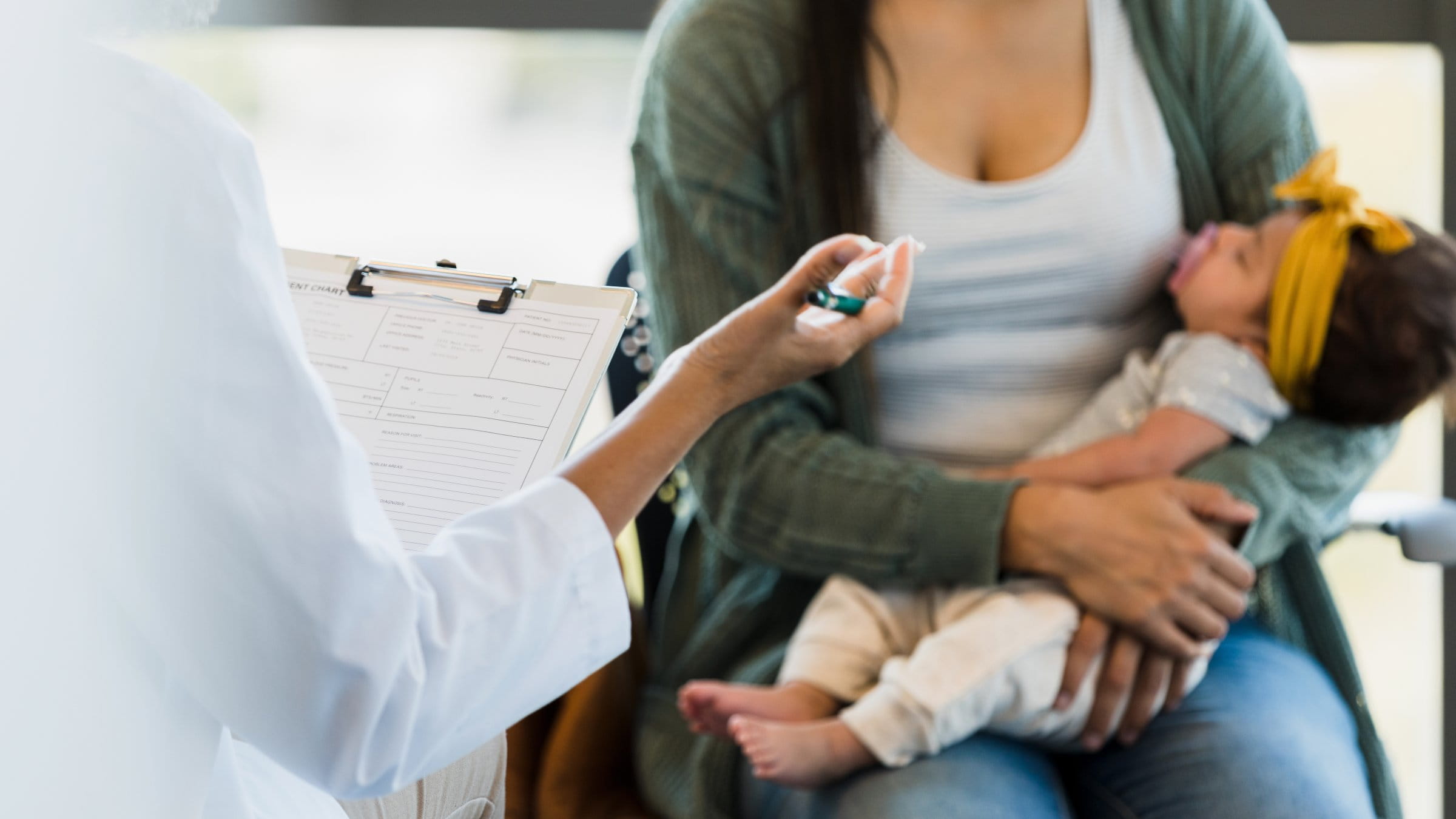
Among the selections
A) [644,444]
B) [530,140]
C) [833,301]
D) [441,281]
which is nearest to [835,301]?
[833,301]

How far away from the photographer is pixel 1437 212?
5.47 feet

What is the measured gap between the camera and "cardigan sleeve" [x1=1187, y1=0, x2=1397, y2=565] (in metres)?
1.18

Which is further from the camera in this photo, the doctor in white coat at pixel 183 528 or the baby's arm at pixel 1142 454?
the baby's arm at pixel 1142 454

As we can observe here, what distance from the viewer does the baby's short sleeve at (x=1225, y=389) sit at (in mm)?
1204

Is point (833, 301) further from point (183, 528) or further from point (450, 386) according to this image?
point (183, 528)

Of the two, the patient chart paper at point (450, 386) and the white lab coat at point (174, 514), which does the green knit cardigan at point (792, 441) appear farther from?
the white lab coat at point (174, 514)

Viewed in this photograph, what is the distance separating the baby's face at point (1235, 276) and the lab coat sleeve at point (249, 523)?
0.88 m

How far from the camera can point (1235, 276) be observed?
1.22 meters

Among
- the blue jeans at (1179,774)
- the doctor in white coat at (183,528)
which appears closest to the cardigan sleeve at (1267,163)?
the blue jeans at (1179,774)

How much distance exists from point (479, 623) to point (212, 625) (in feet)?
0.43

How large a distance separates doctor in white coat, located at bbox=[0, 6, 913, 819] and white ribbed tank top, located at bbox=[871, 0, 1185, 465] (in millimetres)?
665

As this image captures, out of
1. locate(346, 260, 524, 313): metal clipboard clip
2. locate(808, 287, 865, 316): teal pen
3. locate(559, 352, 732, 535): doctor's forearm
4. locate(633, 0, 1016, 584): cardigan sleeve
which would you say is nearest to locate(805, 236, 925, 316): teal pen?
locate(808, 287, 865, 316): teal pen

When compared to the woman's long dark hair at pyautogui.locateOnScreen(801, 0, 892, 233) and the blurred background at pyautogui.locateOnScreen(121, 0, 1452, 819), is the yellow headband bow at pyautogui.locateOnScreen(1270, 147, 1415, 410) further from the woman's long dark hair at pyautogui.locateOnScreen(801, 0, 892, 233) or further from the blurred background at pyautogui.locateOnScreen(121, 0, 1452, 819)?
the blurred background at pyautogui.locateOnScreen(121, 0, 1452, 819)

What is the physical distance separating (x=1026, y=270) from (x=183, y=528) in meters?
0.91
